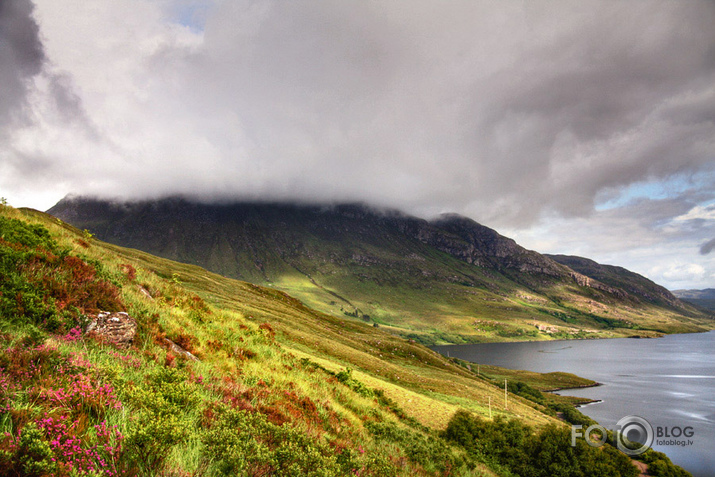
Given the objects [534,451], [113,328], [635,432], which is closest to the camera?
[113,328]

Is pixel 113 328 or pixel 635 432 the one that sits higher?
pixel 113 328

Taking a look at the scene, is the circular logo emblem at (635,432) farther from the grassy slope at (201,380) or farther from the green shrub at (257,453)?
the green shrub at (257,453)

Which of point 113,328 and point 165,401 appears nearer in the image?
point 165,401

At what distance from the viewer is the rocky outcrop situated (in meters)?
9.54

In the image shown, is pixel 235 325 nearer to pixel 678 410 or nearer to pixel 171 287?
pixel 171 287

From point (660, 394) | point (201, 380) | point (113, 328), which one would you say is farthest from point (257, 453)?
point (660, 394)

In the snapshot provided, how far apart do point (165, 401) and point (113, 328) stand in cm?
493

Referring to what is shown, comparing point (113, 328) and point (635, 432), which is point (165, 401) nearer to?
point (113, 328)

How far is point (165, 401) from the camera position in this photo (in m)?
6.62

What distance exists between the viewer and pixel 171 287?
752 inches

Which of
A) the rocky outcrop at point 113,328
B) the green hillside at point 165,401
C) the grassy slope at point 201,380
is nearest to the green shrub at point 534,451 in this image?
the green hillside at point 165,401

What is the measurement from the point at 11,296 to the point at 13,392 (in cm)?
567

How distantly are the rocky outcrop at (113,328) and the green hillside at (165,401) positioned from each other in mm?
105

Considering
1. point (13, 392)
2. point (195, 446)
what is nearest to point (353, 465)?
point (195, 446)
